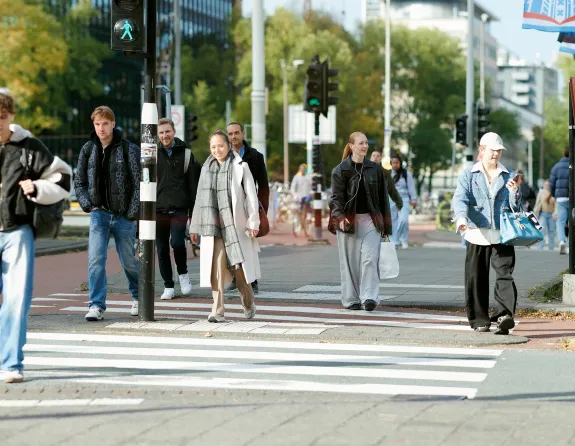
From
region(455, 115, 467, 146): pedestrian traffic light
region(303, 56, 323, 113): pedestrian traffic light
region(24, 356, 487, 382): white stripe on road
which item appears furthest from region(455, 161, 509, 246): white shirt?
region(455, 115, 467, 146): pedestrian traffic light

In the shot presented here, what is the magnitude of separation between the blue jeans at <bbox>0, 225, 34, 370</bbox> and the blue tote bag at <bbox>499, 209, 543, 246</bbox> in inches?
167

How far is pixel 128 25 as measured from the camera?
10891 millimetres

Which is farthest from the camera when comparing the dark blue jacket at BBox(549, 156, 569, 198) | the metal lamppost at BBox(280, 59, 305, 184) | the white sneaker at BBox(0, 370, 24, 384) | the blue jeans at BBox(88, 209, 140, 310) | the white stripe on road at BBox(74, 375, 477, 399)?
the metal lamppost at BBox(280, 59, 305, 184)

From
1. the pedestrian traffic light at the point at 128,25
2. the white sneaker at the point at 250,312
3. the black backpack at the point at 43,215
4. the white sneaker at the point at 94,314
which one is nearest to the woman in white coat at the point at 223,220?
the white sneaker at the point at 250,312

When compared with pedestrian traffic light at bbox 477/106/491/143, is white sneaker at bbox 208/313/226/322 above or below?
below

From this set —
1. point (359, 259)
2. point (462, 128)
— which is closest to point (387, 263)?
point (359, 259)

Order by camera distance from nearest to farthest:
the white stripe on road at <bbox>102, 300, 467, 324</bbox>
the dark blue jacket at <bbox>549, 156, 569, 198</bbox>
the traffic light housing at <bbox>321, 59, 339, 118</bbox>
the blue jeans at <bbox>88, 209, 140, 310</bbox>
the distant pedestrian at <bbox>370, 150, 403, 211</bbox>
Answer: the blue jeans at <bbox>88, 209, 140, 310</bbox>
the white stripe on road at <bbox>102, 300, 467, 324</bbox>
the distant pedestrian at <bbox>370, 150, 403, 211</bbox>
the dark blue jacket at <bbox>549, 156, 569, 198</bbox>
the traffic light housing at <bbox>321, 59, 339, 118</bbox>

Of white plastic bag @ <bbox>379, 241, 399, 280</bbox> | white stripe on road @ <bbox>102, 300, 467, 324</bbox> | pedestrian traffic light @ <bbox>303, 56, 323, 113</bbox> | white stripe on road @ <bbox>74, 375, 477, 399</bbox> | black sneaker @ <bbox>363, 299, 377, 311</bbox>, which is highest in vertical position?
pedestrian traffic light @ <bbox>303, 56, 323, 113</bbox>

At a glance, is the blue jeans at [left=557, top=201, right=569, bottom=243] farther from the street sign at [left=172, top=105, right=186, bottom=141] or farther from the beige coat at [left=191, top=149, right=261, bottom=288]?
the beige coat at [left=191, top=149, right=261, bottom=288]

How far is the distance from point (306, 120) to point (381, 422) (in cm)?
3534

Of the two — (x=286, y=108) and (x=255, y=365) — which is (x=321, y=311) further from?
(x=286, y=108)

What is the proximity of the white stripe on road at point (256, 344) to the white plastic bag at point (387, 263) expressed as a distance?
2.90 m

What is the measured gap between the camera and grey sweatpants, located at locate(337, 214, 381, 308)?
41.7ft

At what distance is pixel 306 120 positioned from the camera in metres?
41.7
